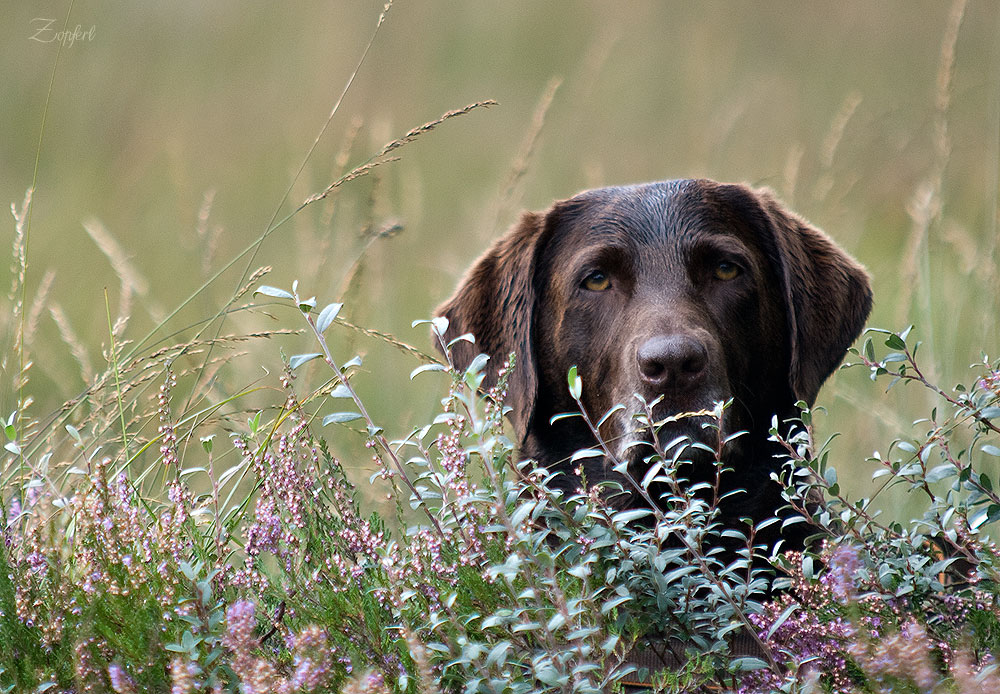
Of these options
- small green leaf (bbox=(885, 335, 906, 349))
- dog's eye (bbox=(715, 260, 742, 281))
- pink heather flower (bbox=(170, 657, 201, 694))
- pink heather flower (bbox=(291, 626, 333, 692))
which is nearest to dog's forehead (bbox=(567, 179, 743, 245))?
dog's eye (bbox=(715, 260, 742, 281))

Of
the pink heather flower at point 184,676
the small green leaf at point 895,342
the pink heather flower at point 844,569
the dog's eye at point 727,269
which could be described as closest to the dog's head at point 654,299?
the dog's eye at point 727,269

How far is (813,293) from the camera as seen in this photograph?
11.0ft

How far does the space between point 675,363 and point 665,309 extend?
0.31m

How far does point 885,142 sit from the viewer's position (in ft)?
30.1

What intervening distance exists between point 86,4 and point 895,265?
22.7ft

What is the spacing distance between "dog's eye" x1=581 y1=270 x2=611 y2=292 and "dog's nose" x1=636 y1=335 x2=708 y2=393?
1.80 ft

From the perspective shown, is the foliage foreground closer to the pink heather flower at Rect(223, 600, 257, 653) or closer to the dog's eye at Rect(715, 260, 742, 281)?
the pink heather flower at Rect(223, 600, 257, 653)

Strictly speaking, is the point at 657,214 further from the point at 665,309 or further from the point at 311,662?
the point at 311,662

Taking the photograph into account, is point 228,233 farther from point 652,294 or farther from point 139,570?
point 139,570

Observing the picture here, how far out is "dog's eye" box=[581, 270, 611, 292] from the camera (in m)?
3.26

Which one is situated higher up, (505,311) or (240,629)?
(240,629)

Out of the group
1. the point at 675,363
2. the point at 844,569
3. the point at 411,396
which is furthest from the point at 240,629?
the point at 411,396

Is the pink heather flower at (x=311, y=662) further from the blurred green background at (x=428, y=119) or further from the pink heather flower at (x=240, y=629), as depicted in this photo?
the blurred green background at (x=428, y=119)

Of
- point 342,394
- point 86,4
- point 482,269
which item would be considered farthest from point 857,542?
point 86,4
